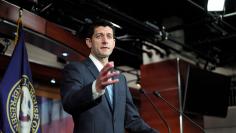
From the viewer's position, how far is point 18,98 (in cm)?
387

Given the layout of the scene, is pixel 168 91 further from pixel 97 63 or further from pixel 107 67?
pixel 107 67

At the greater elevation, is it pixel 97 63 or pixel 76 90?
pixel 97 63

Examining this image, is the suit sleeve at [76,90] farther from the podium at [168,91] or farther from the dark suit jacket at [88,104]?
the podium at [168,91]

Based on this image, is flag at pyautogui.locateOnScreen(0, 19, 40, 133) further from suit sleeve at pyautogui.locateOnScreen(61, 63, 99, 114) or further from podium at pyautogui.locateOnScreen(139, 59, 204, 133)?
podium at pyautogui.locateOnScreen(139, 59, 204, 133)

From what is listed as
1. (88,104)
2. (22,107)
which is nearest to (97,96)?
(88,104)

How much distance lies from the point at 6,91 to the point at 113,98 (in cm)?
189

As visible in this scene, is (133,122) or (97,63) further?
(133,122)

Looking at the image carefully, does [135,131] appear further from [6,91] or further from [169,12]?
[169,12]

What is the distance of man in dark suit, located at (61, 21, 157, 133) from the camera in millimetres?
1924

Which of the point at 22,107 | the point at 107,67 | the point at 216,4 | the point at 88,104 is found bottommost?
the point at 22,107

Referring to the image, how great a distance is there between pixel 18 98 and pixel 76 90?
205 cm

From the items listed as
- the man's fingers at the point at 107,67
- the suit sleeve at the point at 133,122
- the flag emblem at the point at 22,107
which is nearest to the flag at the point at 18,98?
the flag emblem at the point at 22,107

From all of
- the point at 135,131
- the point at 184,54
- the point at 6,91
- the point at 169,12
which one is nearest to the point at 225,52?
the point at 184,54

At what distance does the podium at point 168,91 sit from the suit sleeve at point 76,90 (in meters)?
4.01
